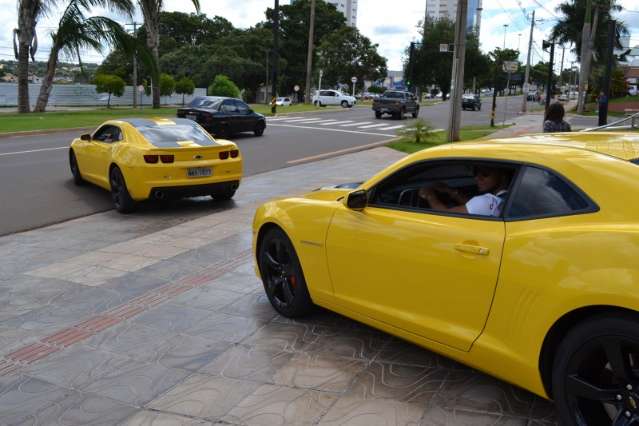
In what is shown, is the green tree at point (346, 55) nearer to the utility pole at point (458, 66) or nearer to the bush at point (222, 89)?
the bush at point (222, 89)

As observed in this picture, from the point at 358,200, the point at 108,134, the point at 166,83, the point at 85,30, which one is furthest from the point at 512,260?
the point at 166,83

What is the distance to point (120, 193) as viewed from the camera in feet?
30.9

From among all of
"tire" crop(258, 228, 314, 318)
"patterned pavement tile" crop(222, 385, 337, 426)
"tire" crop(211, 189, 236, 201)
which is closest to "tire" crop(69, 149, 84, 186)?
"tire" crop(211, 189, 236, 201)

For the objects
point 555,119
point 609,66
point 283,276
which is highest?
point 609,66

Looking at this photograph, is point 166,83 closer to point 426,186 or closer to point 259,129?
point 259,129

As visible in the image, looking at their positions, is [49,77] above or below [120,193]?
above

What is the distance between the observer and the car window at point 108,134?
993 centimetres

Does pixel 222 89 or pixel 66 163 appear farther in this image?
pixel 222 89

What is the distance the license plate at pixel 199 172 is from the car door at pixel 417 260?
17.8ft

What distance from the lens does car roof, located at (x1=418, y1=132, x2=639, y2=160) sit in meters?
3.34

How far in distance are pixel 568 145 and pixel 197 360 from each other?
2.70m

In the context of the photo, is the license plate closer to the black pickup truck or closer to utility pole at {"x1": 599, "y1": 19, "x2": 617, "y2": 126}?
utility pole at {"x1": 599, "y1": 19, "x2": 617, "y2": 126}

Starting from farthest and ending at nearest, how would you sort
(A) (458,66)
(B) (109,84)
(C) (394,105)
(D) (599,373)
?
1. (B) (109,84)
2. (C) (394,105)
3. (A) (458,66)
4. (D) (599,373)

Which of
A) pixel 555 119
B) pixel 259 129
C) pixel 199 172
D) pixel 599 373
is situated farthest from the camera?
pixel 259 129
